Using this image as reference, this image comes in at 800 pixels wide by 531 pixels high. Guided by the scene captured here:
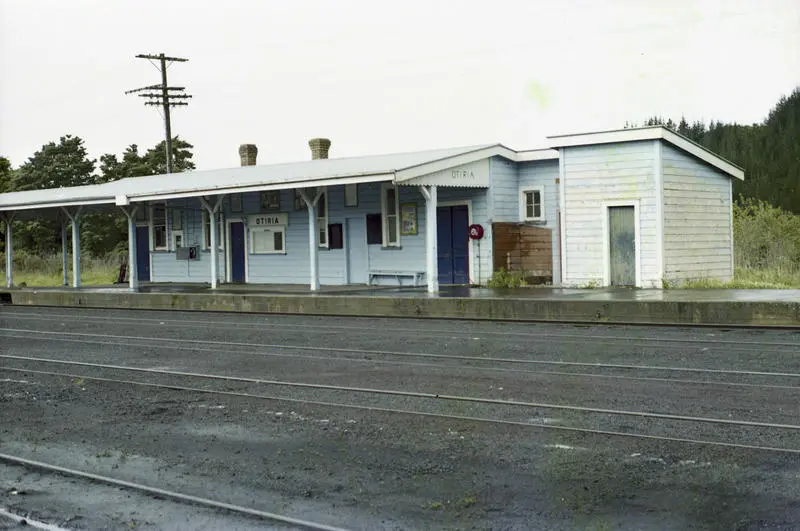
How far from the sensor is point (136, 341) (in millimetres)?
17109

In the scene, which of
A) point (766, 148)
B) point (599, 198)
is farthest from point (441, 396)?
point (766, 148)

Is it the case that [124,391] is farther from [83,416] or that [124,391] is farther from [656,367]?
[656,367]

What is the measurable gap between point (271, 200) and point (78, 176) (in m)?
36.6

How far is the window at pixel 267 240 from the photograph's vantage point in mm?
31312

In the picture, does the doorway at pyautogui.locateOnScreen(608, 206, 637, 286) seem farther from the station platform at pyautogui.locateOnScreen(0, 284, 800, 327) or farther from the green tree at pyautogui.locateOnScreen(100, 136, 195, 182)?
the green tree at pyautogui.locateOnScreen(100, 136, 195, 182)

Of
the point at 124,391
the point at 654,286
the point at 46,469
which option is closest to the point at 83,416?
the point at 124,391

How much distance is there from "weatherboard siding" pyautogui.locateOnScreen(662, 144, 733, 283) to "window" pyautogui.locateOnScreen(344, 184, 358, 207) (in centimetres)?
941

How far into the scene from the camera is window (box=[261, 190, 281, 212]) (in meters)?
31.2

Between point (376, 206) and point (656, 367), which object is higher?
point (376, 206)

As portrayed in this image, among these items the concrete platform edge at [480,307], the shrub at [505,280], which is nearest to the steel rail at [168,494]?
the concrete platform edge at [480,307]

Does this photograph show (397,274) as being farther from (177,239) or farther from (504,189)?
(177,239)

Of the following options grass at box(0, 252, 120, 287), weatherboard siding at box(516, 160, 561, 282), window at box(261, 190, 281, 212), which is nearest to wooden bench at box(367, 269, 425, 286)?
weatherboard siding at box(516, 160, 561, 282)

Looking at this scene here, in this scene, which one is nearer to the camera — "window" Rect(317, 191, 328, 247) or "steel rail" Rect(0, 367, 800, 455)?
"steel rail" Rect(0, 367, 800, 455)

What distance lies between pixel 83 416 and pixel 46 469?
2.27 meters
